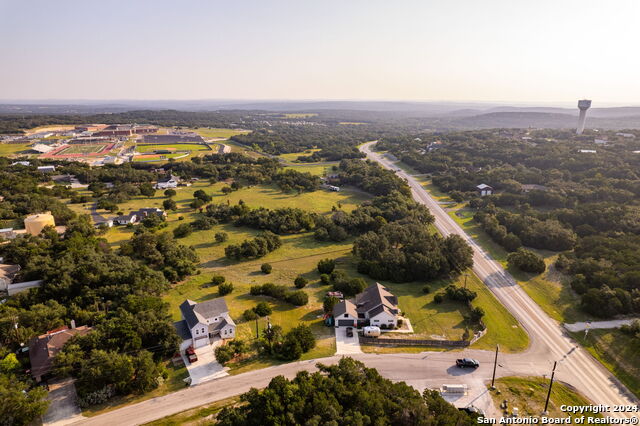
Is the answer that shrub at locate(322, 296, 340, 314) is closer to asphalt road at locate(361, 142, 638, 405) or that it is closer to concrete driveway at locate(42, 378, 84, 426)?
asphalt road at locate(361, 142, 638, 405)

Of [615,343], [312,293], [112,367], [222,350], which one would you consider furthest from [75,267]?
[615,343]

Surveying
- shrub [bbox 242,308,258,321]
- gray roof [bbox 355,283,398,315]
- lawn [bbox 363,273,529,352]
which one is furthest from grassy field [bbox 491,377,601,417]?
shrub [bbox 242,308,258,321]

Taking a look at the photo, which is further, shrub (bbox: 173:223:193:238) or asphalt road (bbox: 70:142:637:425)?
shrub (bbox: 173:223:193:238)

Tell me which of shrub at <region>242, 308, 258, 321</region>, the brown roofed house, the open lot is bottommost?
shrub at <region>242, 308, 258, 321</region>

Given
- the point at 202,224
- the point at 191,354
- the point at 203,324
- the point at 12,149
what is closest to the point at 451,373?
the point at 203,324

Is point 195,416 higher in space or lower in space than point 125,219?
lower

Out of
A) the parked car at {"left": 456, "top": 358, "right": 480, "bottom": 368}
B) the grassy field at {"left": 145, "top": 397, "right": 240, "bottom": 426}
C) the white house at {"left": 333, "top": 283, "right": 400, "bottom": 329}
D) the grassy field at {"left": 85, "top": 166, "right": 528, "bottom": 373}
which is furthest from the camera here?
the white house at {"left": 333, "top": 283, "right": 400, "bottom": 329}

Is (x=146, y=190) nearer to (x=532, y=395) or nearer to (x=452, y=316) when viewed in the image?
(x=452, y=316)
